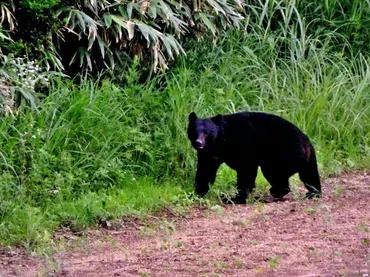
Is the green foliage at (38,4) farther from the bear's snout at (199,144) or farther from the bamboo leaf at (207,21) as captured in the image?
the bamboo leaf at (207,21)

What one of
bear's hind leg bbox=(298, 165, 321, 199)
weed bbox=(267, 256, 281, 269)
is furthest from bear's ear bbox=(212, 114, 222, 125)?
weed bbox=(267, 256, 281, 269)

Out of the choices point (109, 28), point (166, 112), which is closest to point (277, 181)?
point (166, 112)

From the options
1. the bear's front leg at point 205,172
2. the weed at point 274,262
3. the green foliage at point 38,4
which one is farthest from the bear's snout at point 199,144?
the weed at point 274,262

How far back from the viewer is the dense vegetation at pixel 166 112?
8.93 meters

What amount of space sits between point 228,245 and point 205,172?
1.87 meters

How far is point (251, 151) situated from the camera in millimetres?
9586

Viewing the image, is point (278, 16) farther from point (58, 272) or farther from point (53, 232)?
point (58, 272)

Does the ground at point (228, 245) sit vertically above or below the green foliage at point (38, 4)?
below

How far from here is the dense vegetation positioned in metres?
8.93

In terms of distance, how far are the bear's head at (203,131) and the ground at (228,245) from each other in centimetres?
60

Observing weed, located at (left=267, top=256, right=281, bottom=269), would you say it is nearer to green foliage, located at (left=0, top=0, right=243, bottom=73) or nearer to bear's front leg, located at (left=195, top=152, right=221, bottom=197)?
bear's front leg, located at (left=195, top=152, right=221, bottom=197)

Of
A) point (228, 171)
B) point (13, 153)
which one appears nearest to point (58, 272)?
point (13, 153)

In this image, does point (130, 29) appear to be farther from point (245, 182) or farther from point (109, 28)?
point (245, 182)

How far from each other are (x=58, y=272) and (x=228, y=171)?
376cm
